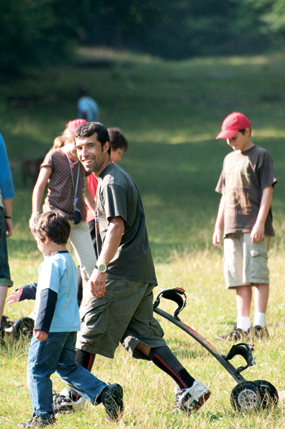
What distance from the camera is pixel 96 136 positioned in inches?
149

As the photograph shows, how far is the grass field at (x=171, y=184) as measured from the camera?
409 cm

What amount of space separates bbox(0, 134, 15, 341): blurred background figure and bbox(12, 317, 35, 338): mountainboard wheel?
0.40 metres

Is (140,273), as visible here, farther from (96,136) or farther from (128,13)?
(128,13)

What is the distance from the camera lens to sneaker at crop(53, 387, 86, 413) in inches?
152

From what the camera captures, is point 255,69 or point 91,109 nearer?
point 91,109

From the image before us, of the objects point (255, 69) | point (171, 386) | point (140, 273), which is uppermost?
point (255, 69)

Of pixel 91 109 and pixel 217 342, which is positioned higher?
pixel 91 109

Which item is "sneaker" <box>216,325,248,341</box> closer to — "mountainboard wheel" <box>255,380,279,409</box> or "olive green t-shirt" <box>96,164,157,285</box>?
"mountainboard wheel" <box>255,380,279,409</box>

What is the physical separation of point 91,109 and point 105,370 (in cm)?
843

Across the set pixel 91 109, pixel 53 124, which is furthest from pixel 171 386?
pixel 53 124

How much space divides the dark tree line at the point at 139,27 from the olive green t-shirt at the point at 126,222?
1041 inches

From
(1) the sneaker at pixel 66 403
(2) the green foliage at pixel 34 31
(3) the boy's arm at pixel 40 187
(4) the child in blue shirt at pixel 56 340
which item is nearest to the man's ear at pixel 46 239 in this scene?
(4) the child in blue shirt at pixel 56 340

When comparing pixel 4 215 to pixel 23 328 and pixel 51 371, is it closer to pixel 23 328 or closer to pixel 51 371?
pixel 23 328

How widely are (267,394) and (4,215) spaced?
8.73ft
